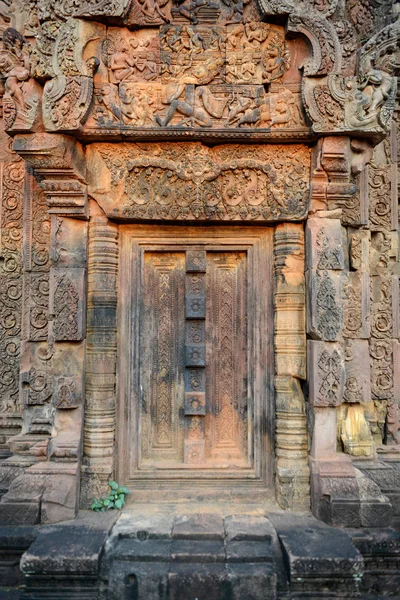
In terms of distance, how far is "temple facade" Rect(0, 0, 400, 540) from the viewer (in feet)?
13.1

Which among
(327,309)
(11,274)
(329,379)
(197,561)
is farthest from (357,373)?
(11,274)

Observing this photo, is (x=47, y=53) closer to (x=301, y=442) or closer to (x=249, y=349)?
(x=249, y=349)

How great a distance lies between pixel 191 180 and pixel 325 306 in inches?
66.5

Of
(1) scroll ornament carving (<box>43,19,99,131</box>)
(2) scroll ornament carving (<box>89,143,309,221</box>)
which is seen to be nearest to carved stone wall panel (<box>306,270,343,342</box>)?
(2) scroll ornament carving (<box>89,143,309,221</box>)

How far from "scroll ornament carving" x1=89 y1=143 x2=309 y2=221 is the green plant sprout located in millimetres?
2499

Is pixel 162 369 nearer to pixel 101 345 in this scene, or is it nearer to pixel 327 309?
pixel 101 345

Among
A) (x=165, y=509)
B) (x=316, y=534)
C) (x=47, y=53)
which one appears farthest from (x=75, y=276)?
(x=316, y=534)

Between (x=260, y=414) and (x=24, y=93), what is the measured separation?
363 cm

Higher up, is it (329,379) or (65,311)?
(65,311)

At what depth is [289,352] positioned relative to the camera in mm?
4340

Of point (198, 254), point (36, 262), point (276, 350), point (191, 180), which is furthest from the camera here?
point (36, 262)

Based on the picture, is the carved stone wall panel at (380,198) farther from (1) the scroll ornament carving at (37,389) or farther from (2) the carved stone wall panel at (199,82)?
(1) the scroll ornament carving at (37,389)

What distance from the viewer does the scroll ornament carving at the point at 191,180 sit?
14.0 feet

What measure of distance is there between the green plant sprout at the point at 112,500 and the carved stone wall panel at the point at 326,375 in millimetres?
1918
